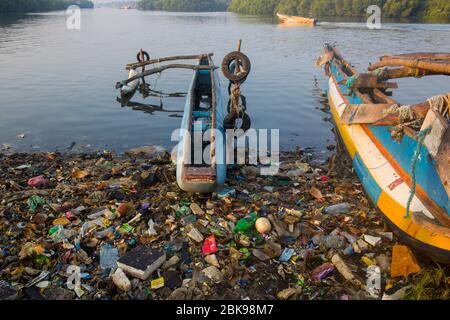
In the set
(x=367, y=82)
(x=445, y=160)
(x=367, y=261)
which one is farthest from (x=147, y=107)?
(x=445, y=160)

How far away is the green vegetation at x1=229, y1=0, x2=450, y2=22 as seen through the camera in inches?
2395

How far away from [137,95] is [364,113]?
14641 mm

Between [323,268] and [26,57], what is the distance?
102 ft

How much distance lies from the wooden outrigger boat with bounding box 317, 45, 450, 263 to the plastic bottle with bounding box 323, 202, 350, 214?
0.64 metres

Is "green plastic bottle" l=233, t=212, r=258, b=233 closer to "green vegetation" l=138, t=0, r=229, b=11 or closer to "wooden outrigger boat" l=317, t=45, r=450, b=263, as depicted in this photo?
"wooden outrigger boat" l=317, t=45, r=450, b=263

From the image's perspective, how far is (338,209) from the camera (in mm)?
7598

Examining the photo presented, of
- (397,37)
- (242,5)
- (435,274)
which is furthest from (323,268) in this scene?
(242,5)

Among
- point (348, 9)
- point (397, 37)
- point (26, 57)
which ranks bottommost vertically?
point (26, 57)

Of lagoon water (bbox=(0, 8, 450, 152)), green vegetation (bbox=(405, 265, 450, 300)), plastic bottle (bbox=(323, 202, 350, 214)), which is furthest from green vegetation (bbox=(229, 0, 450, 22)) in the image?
green vegetation (bbox=(405, 265, 450, 300))

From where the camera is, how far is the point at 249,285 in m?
5.54

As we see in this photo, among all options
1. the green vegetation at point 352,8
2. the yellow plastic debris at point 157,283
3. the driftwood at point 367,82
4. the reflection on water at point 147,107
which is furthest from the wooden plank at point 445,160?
the green vegetation at point 352,8

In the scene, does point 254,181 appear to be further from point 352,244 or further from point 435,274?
point 435,274

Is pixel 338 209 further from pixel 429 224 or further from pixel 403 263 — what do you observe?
pixel 429 224

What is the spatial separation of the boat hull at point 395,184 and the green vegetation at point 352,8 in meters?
64.5
